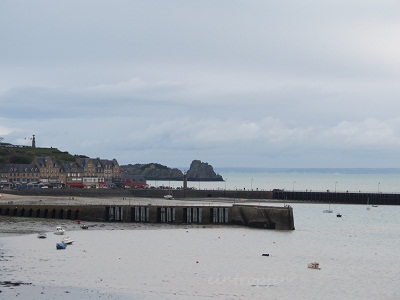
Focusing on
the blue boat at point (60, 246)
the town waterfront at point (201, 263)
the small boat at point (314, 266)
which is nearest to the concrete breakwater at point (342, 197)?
the town waterfront at point (201, 263)

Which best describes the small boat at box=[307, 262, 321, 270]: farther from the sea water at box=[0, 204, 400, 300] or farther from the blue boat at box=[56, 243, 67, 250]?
the blue boat at box=[56, 243, 67, 250]

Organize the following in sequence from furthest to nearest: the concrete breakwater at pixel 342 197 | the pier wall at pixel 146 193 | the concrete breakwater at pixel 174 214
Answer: the pier wall at pixel 146 193 < the concrete breakwater at pixel 342 197 < the concrete breakwater at pixel 174 214

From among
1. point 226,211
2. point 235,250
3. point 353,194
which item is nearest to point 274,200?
point 353,194

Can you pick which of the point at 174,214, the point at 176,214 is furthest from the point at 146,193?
the point at 176,214

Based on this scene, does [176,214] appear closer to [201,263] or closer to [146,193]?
[201,263]

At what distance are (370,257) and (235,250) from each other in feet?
47.3

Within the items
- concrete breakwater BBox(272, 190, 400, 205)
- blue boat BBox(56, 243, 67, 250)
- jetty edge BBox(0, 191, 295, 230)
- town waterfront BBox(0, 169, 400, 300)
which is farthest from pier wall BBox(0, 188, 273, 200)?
blue boat BBox(56, 243, 67, 250)

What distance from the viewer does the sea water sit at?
5697 centimetres

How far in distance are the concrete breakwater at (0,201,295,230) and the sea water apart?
8.93ft

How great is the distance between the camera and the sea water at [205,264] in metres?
57.0

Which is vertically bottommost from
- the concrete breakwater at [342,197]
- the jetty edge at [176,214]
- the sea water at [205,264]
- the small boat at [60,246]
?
the sea water at [205,264]

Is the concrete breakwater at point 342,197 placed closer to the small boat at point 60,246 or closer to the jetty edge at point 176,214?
the jetty edge at point 176,214

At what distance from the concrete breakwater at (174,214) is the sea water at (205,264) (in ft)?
8.93

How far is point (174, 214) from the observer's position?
112250 millimetres
